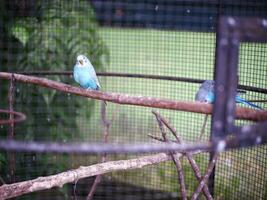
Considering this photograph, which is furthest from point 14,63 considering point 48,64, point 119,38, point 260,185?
point 260,185

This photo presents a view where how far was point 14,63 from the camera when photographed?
2955 mm

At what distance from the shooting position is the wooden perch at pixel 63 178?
1479 millimetres

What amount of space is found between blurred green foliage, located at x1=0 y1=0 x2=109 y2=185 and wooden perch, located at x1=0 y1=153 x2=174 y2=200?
1224 mm

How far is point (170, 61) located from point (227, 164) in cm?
139

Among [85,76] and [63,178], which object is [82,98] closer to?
[85,76]

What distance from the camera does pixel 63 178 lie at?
1.59m

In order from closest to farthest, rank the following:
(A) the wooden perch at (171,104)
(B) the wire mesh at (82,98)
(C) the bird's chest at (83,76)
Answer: (A) the wooden perch at (171,104) < (C) the bird's chest at (83,76) < (B) the wire mesh at (82,98)

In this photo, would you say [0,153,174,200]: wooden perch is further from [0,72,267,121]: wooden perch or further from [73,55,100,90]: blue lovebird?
[73,55,100,90]: blue lovebird

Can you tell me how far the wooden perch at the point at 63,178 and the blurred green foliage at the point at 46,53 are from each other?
4.02 feet

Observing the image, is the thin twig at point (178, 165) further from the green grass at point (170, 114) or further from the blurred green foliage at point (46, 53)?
the blurred green foliage at point (46, 53)

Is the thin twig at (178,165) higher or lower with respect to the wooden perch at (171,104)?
lower

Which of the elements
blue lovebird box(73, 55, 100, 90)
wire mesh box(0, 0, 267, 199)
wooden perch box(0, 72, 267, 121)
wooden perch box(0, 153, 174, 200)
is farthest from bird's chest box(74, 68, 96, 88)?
wire mesh box(0, 0, 267, 199)

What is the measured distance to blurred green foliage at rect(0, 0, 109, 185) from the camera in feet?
9.43

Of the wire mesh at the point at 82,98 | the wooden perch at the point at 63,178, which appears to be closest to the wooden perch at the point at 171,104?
the wooden perch at the point at 63,178
